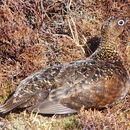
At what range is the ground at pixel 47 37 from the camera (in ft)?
15.7

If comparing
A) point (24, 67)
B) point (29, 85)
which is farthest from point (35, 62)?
point (29, 85)

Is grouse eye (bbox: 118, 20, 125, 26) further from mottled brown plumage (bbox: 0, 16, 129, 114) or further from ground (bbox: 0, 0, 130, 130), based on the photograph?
mottled brown plumage (bbox: 0, 16, 129, 114)

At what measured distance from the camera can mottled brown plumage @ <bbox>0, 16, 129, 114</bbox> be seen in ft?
13.8

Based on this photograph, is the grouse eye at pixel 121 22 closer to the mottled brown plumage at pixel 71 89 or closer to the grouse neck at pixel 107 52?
the grouse neck at pixel 107 52

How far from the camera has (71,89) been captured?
13.9ft

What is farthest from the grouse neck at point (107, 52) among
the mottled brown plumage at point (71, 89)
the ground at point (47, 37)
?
the ground at point (47, 37)

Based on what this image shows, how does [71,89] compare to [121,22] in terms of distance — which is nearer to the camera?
[71,89]

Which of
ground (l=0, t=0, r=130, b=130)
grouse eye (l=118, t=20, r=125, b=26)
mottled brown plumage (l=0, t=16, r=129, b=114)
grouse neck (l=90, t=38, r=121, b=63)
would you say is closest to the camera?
mottled brown plumage (l=0, t=16, r=129, b=114)

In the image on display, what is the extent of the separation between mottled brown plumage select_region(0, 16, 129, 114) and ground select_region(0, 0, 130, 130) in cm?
29

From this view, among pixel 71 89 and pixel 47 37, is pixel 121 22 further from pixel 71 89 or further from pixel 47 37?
pixel 71 89

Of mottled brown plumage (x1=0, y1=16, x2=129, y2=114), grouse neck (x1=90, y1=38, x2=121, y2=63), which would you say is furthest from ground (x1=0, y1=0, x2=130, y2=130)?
grouse neck (x1=90, y1=38, x2=121, y2=63)

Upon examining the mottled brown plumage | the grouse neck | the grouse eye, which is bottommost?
the mottled brown plumage

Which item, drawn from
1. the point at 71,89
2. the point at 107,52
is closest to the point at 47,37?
the point at 107,52

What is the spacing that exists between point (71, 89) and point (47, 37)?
2103mm
